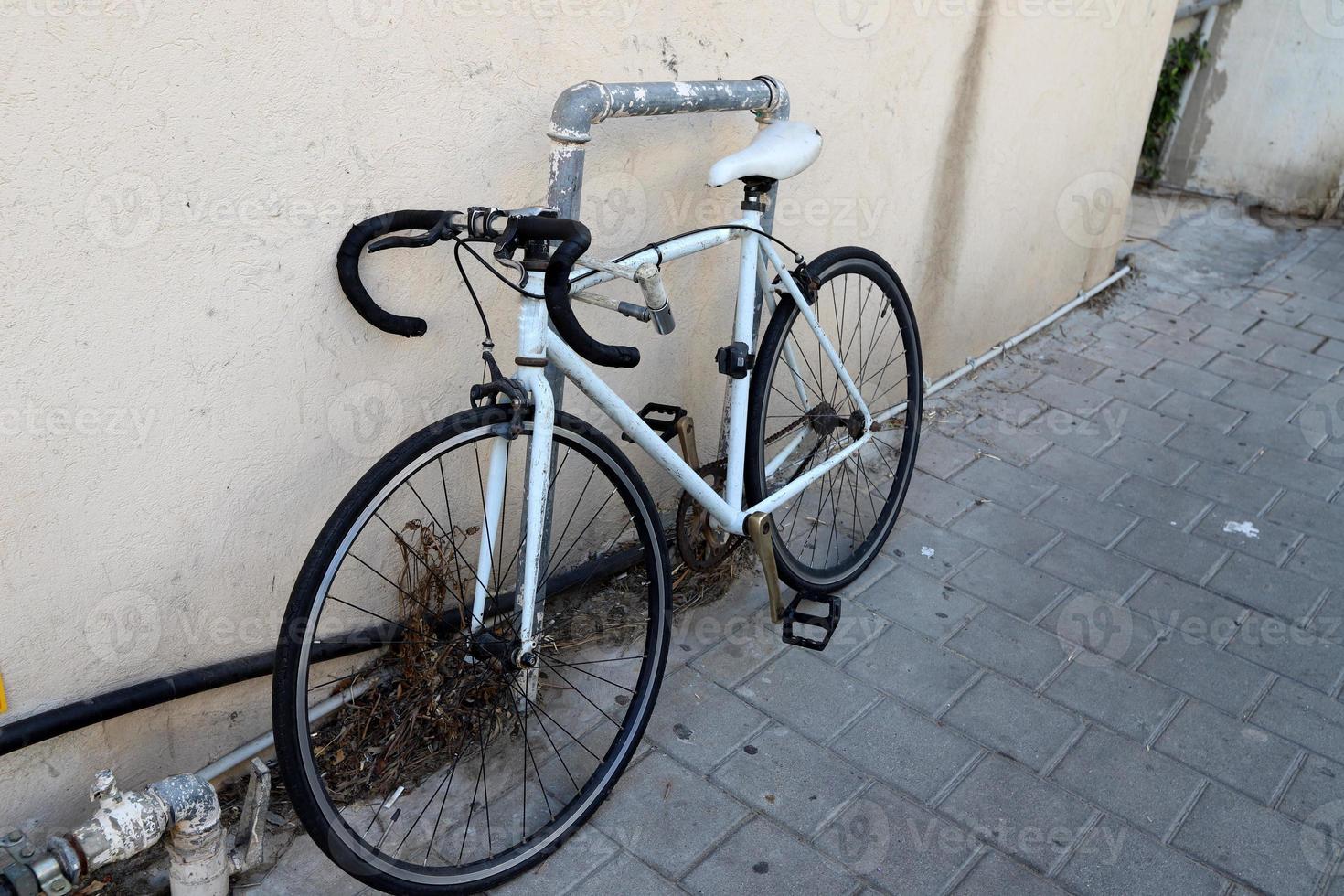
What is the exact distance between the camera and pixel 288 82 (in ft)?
7.02

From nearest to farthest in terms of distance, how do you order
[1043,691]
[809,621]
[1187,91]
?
[1043,691] < [809,621] < [1187,91]

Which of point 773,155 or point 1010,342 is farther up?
point 773,155

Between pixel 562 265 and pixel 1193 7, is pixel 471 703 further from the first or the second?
pixel 1193 7

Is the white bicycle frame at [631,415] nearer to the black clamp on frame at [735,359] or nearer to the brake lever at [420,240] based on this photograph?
the black clamp on frame at [735,359]

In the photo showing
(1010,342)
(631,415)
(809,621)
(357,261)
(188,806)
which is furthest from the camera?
(1010,342)

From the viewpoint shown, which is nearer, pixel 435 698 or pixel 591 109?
pixel 591 109

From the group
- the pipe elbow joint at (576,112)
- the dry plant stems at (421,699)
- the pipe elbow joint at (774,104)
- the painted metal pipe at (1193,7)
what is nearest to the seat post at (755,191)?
the pipe elbow joint at (774,104)

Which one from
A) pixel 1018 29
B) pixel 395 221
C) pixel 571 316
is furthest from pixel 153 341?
pixel 1018 29

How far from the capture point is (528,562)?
234cm

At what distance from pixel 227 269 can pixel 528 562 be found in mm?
831

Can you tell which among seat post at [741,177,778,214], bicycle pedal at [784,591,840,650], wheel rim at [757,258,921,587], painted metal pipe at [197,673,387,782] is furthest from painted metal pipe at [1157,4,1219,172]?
painted metal pipe at [197,673,387,782]

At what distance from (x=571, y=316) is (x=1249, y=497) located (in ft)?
9.80

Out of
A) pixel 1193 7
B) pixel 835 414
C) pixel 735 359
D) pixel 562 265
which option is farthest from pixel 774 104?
pixel 1193 7

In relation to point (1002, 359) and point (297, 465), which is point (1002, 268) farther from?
point (297, 465)
